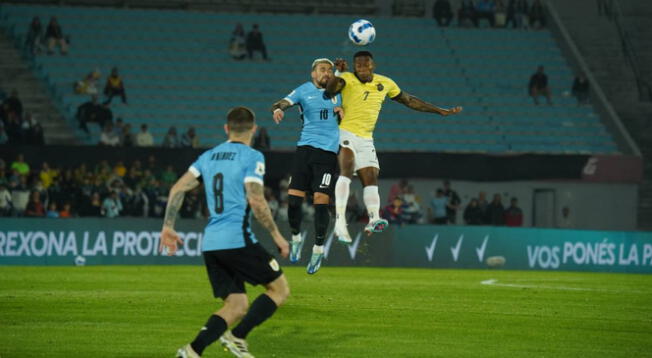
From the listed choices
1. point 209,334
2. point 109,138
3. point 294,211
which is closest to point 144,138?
point 109,138

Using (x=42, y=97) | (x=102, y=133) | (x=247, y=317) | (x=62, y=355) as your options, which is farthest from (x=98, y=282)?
(x=42, y=97)

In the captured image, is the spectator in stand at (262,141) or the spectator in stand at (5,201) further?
the spectator in stand at (262,141)

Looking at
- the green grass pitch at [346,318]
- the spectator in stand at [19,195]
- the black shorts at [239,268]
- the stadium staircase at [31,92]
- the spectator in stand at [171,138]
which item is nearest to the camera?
the black shorts at [239,268]

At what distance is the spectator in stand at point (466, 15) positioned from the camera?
149 feet

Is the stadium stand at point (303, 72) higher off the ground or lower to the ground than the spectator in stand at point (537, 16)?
lower

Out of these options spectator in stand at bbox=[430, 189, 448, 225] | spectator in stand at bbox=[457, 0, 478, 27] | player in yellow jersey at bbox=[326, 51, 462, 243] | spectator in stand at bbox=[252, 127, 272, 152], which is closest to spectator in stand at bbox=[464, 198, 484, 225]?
spectator in stand at bbox=[430, 189, 448, 225]

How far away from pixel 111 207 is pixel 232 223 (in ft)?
60.8

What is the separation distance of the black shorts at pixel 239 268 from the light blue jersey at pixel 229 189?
Answer: 8cm

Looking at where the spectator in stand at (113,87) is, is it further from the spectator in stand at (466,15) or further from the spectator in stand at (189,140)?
the spectator in stand at (466,15)

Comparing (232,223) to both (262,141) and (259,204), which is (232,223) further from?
(262,141)

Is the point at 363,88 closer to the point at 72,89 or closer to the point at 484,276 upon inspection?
the point at 484,276

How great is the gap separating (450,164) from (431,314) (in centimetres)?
2192

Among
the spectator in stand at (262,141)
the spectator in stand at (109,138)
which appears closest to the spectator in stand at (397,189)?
the spectator in stand at (262,141)

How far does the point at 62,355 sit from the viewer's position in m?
11.6
